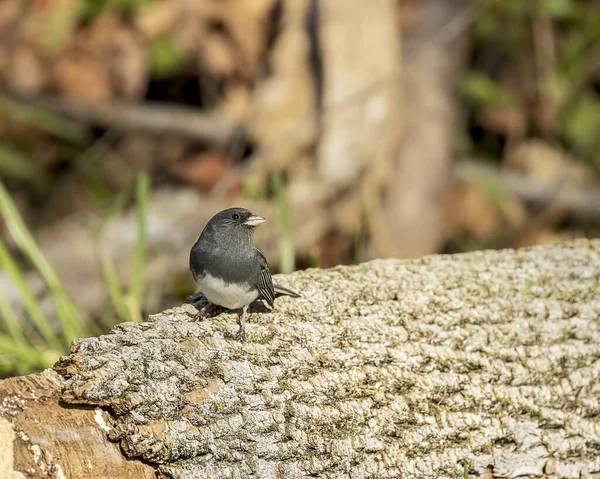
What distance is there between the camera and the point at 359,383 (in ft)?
7.30

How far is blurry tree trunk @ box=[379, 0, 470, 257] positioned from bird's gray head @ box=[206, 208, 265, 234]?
2448 mm

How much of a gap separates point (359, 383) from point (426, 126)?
335cm

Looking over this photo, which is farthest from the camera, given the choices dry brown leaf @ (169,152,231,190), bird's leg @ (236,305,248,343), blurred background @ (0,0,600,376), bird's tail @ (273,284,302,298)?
dry brown leaf @ (169,152,231,190)

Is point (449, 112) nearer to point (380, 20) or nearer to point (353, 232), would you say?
point (380, 20)

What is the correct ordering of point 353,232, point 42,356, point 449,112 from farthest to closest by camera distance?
1. point 449,112
2. point 353,232
3. point 42,356

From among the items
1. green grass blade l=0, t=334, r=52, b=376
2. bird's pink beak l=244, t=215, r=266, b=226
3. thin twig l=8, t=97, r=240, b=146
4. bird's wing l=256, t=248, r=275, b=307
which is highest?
thin twig l=8, t=97, r=240, b=146

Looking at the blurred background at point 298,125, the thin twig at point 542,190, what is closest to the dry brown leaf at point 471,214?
the blurred background at point 298,125

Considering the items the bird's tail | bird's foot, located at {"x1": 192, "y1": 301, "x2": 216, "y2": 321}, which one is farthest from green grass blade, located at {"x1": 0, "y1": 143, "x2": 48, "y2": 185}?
the bird's tail

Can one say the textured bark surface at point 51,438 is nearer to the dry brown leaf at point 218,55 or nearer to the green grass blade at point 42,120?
the green grass blade at point 42,120

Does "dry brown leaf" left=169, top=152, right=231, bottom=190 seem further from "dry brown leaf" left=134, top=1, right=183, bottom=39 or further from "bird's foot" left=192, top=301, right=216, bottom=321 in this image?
"bird's foot" left=192, top=301, right=216, bottom=321

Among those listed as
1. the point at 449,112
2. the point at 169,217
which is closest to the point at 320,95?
the point at 449,112

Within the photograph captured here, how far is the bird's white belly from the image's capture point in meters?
2.30

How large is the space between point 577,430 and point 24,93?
4606 mm

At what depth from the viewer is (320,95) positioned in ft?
16.9
